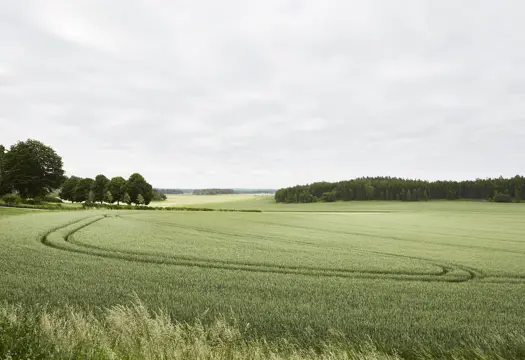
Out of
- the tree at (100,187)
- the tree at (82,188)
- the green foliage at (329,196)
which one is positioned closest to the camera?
the tree at (100,187)

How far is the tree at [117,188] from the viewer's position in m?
98.4

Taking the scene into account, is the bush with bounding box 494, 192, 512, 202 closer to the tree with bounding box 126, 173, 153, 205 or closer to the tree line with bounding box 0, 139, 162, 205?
the tree with bounding box 126, 173, 153, 205

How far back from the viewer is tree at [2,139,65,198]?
72500mm

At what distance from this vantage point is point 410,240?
30531 millimetres

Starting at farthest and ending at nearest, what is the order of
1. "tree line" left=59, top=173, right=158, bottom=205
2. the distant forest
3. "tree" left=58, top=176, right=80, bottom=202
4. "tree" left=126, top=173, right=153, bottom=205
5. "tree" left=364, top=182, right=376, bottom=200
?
"tree" left=364, top=182, right=376, bottom=200
the distant forest
"tree" left=58, top=176, right=80, bottom=202
"tree" left=126, top=173, right=153, bottom=205
"tree line" left=59, top=173, right=158, bottom=205

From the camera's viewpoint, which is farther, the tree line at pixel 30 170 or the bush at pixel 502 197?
the bush at pixel 502 197

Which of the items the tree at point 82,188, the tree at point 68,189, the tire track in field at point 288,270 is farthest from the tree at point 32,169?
the tire track in field at point 288,270

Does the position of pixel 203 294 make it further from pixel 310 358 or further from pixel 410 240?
pixel 410 240

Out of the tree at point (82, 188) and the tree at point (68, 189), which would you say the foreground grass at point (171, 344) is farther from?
the tree at point (68, 189)

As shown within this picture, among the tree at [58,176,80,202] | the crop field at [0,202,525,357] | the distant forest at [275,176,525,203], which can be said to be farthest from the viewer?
the distant forest at [275,176,525,203]

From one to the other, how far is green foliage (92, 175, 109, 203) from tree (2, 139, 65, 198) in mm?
24157

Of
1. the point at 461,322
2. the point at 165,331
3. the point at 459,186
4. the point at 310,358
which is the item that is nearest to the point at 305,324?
the point at 310,358

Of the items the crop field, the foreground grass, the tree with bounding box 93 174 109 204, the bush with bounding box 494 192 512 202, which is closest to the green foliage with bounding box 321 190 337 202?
the bush with bounding box 494 192 512 202

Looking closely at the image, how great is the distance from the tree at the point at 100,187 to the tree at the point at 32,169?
79.3 feet
